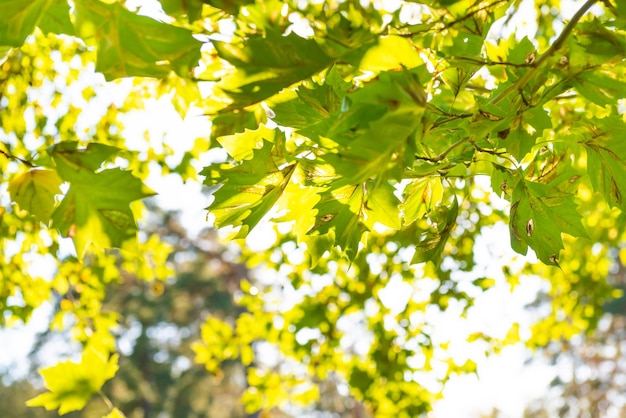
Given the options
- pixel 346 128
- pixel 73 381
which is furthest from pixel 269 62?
pixel 73 381

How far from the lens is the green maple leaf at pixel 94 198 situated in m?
0.97

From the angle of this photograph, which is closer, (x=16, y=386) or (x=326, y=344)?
(x=326, y=344)

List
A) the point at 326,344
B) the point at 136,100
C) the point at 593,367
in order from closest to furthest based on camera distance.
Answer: the point at 136,100, the point at 326,344, the point at 593,367

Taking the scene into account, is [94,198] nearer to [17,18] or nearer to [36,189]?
[36,189]

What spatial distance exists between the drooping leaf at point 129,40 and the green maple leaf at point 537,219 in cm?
60

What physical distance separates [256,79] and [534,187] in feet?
1.75

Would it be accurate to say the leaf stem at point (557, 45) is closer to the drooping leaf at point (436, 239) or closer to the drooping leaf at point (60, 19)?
the drooping leaf at point (436, 239)

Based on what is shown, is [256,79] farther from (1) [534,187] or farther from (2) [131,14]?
(1) [534,187]

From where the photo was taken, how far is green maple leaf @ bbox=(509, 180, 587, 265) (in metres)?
1.07

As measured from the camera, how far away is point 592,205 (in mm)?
3633

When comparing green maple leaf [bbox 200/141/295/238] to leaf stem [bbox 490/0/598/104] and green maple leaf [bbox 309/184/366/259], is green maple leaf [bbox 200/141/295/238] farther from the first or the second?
leaf stem [bbox 490/0/598/104]

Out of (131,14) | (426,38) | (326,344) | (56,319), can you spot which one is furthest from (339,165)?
(56,319)

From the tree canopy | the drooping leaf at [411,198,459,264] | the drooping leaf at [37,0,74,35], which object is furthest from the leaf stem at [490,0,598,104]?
the drooping leaf at [37,0,74,35]

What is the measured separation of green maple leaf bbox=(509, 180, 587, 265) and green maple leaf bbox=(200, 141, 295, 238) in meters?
0.40
